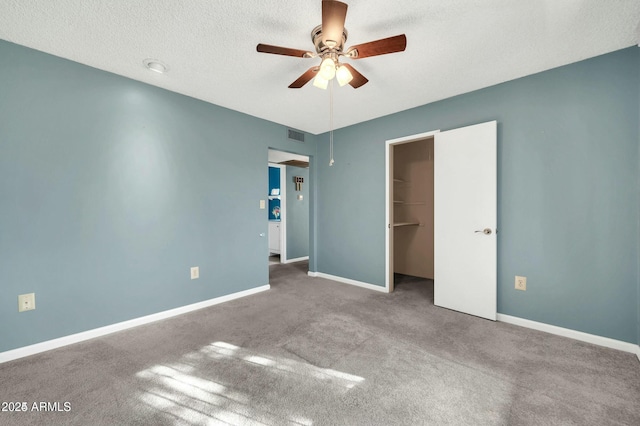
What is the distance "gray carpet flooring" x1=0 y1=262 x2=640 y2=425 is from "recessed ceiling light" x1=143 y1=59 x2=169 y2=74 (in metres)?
2.52

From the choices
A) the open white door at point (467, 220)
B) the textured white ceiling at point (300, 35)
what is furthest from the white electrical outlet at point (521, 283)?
the textured white ceiling at point (300, 35)

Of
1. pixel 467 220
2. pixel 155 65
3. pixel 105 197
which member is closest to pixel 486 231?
pixel 467 220

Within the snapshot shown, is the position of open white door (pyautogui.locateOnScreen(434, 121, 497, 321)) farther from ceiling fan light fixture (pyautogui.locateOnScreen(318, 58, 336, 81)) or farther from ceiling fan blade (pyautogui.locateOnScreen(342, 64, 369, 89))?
ceiling fan light fixture (pyautogui.locateOnScreen(318, 58, 336, 81))

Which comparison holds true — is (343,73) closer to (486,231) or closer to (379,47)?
(379,47)

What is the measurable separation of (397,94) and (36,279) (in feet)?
12.8

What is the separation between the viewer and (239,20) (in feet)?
5.96

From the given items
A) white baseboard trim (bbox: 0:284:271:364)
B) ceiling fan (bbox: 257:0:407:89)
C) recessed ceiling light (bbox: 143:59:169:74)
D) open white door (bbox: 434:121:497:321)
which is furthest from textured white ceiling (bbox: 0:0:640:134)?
white baseboard trim (bbox: 0:284:271:364)

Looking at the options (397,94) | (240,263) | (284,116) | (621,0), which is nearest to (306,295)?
(240,263)

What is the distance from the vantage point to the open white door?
2.71 m

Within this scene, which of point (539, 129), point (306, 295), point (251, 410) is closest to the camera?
point (251, 410)

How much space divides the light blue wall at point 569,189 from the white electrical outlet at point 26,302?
4.36 metres

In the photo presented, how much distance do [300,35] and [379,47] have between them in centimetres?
65

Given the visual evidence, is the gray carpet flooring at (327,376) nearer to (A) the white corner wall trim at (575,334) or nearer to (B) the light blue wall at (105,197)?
(A) the white corner wall trim at (575,334)

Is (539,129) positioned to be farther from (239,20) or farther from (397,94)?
(239,20)
